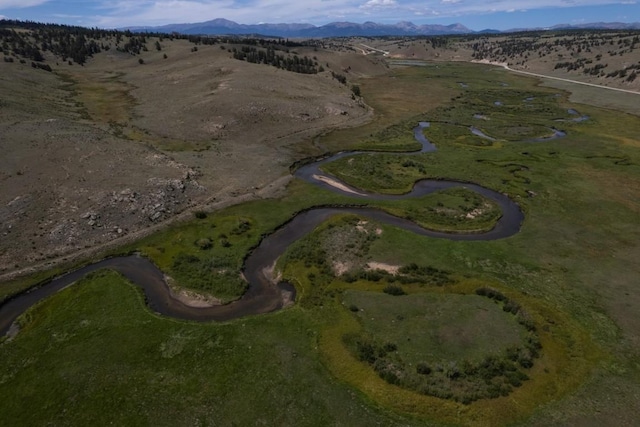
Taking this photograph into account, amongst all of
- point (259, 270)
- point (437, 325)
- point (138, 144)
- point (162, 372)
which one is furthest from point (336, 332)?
point (138, 144)

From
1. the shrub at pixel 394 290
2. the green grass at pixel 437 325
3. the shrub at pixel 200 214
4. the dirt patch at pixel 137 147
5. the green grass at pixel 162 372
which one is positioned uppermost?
the dirt patch at pixel 137 147

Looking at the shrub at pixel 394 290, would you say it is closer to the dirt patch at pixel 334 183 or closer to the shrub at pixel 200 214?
the dirt patch at pixel 334 183

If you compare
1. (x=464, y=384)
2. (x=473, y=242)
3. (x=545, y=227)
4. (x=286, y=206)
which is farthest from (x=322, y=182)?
(x=464, y=384)

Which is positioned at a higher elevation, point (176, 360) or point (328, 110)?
point (328, 110)

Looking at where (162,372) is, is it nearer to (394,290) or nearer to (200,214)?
(394,290)

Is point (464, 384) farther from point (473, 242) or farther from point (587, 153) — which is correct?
point (587, 153)

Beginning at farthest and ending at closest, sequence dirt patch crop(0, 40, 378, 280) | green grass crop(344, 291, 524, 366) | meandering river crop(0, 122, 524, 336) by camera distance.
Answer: dirt patch crop(0, 40, 378, 280) < meandering river crop(0, 122, 524, 336) < green grass crop(344, 291, 524, 366)

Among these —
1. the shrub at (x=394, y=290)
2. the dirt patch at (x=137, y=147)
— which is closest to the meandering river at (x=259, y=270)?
the dirt patch at (x=137, y=147)

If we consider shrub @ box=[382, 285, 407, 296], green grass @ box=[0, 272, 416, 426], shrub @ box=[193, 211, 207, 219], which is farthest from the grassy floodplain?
shrub @ box=[193, 211, 207, 219]

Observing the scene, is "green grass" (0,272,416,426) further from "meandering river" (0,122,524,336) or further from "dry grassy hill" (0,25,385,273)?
"dry grassy hill" (0,25,385,273)
